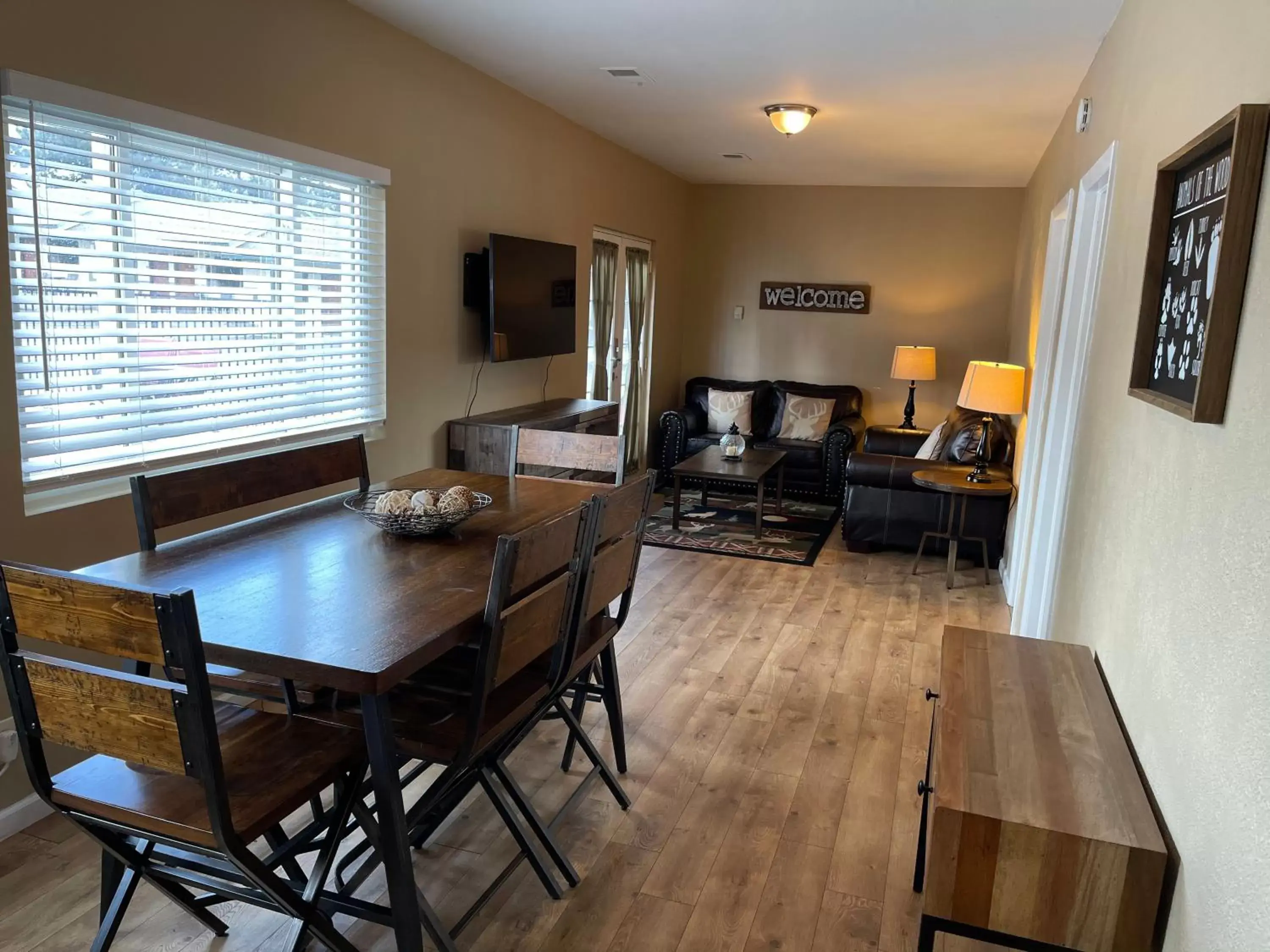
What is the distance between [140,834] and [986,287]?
7.40 meters

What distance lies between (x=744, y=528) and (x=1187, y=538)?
4.62 m

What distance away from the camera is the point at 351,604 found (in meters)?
1.86

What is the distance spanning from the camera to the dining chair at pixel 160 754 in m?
1.45

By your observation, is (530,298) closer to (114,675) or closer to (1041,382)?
(1041,382)

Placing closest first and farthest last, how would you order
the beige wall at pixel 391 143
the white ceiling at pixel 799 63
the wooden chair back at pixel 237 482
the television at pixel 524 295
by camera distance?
the wooden chair back at pixel 237 482
the beige wall at pixel 391 143
the white ceiling at pixel 799 63
the television at pixel 524 295

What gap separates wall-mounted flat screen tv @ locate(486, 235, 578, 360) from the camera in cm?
450

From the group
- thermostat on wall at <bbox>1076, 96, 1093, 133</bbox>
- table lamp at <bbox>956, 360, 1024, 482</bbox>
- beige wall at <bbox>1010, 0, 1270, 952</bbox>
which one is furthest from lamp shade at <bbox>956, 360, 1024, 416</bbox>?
beige wall at <bbox>1010, 0, 1270, 952</bbox>

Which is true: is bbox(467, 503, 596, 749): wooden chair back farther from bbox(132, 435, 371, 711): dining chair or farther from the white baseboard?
the white baseboard

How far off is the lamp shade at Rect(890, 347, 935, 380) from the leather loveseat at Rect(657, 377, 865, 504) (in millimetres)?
531

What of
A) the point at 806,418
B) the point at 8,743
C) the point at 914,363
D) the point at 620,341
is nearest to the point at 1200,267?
the point at 8,743

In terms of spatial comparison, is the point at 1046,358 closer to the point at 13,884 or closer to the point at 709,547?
the point at 709,547

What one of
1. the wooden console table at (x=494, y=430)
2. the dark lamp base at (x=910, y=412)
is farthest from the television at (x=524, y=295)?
the dark lamp base at (x=910, y=412)

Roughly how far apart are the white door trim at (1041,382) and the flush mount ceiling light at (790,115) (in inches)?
52.8

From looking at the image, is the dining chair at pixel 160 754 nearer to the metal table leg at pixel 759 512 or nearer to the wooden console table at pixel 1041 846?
the wooden console table at pixel 1041 846
